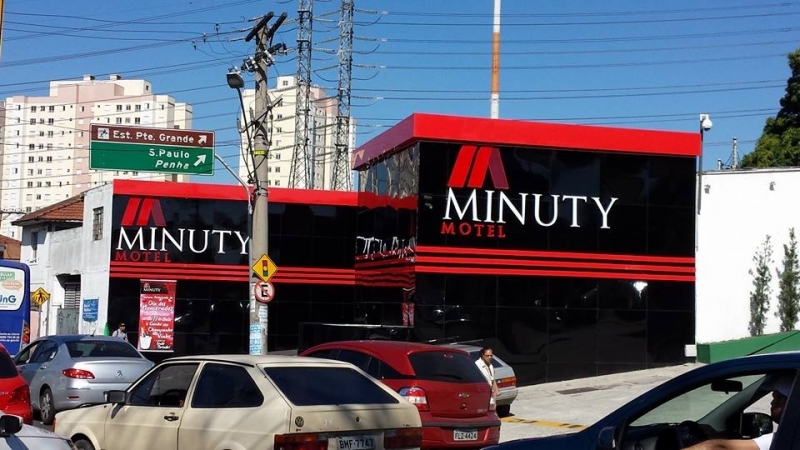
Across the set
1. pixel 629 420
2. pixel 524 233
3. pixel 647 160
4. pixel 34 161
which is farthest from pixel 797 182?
pixel 34 161

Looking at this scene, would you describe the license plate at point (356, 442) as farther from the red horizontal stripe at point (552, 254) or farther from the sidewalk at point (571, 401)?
the red horizontal stripe at point (552, 254)

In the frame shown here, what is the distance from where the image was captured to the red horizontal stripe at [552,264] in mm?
24359

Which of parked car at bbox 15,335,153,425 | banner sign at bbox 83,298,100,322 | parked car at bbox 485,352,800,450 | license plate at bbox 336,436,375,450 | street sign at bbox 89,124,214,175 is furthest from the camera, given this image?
banner sign at bbox 83,298,100,322

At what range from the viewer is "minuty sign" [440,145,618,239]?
80.3 ft

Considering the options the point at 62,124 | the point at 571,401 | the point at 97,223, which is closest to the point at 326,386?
the point at 571,401

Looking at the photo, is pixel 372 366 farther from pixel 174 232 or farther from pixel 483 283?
pixel 174 232

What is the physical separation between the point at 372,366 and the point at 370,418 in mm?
3838

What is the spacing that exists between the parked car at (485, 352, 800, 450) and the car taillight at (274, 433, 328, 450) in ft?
9.29

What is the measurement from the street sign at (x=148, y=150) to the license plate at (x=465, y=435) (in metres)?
15.4

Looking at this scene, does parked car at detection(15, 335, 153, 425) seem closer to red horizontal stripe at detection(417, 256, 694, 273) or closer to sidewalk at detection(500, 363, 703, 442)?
sidewalk at detection(500, 363, 703, 442)

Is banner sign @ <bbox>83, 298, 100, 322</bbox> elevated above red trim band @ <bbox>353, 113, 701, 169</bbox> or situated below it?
below

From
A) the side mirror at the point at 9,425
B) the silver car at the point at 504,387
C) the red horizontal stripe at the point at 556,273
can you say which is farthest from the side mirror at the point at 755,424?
the red horizontal stripe at the point at 556,273

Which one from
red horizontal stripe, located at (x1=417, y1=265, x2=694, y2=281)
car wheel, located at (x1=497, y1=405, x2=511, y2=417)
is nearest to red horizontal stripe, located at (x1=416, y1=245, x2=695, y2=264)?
red horizontal stripe, located at (x1=417, y1=265, x2=694, y2=281)

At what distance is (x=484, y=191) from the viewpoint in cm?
2466
